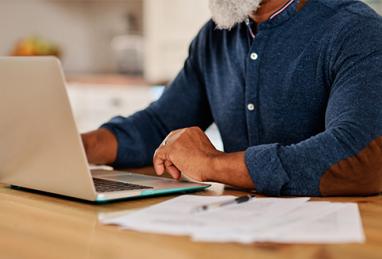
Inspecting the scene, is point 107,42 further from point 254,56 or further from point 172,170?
point 172,170

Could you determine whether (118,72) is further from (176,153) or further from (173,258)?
(173,258)

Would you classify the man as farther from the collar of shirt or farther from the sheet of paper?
the sheet of paper

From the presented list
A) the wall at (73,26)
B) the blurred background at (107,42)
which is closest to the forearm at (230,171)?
the blurred background at (107,42)

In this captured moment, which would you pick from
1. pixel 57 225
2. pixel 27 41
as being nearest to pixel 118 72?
pixel 27 41

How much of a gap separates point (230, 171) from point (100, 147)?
0.50m

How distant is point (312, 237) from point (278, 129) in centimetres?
77

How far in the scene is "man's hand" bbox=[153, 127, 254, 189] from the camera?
1.21 m


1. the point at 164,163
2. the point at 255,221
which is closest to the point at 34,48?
the point at 164,163

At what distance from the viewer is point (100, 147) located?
162 centimetres

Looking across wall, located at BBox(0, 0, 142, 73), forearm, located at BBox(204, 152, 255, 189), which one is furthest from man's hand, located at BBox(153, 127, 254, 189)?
wall, located at BBox(0, 0, 142, 73)

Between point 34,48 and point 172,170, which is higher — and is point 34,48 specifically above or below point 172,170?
below

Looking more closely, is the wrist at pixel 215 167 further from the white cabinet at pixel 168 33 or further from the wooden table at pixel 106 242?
the white cabinet at pixel 168 33

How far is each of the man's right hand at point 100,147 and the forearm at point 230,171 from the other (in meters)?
0.45

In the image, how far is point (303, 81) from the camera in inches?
60.6
